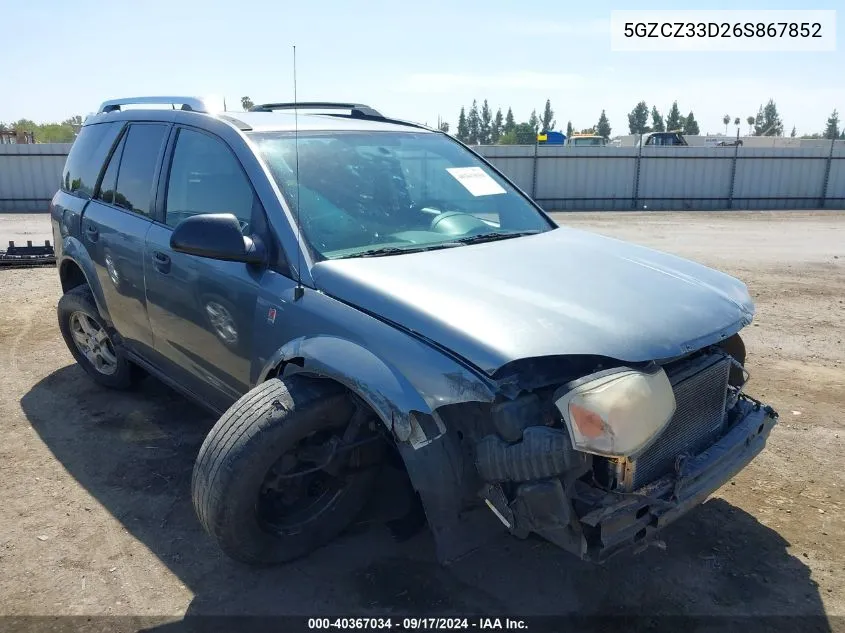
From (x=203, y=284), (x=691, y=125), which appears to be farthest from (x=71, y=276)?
(x=691, y=125)

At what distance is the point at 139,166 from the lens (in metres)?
4.02

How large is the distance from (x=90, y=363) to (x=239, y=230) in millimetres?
2833

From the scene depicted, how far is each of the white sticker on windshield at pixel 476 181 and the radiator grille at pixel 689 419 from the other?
1.61 metres

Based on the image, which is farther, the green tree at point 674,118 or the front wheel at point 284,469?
the green tree at point 674,118

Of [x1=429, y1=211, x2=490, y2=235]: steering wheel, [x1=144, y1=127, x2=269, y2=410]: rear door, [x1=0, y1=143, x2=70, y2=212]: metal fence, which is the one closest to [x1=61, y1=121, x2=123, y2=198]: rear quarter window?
[x1=144, y1=127, x2=269, y2=410]: rear door

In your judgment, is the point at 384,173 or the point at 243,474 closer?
the point at 243,474

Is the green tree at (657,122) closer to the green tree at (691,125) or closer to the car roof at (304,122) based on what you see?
the green tree at (691,125)

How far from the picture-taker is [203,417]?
14.8 ft

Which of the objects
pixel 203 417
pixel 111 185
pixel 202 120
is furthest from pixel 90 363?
pixel 202 120

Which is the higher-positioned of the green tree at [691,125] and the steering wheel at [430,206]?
the green tree at [691,125]

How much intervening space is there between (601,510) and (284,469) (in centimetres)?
130

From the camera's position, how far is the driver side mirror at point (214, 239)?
2.80 m

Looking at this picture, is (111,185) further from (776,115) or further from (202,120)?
(776,115)

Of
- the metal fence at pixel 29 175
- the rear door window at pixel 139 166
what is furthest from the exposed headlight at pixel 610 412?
the metal fence at pixel 29 175
